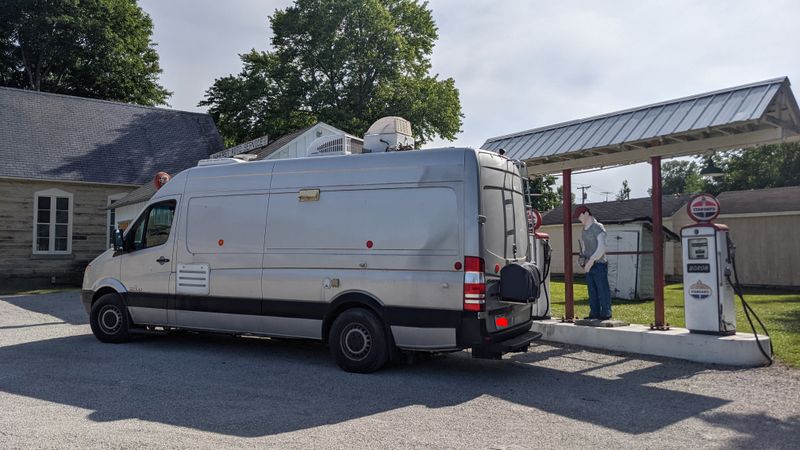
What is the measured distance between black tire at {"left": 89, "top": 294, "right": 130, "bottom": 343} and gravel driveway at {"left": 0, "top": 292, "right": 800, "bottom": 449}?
41cm

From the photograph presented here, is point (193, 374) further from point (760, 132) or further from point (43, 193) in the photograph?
point (43, 193)

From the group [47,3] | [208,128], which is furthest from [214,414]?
[47,3]

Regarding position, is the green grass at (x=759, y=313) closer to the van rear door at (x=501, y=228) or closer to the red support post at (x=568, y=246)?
the red support post at (x=568, y=246)

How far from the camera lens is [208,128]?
99.8ft

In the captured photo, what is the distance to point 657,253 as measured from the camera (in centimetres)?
904

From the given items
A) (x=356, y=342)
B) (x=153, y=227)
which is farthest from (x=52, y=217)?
(x=356, y=342)

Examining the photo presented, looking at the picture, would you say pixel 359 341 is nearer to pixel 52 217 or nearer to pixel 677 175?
pixel 52 217

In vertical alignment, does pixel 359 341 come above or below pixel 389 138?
below

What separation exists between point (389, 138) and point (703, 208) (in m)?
4.32

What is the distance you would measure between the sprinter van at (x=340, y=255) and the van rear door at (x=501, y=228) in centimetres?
2

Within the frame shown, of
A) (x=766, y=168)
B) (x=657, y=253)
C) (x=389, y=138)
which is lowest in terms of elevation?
(x=657, y=253)

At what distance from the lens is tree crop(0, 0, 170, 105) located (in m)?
35.5

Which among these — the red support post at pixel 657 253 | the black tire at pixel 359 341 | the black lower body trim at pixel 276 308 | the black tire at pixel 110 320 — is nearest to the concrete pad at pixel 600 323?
the red support post at pixel 657 253

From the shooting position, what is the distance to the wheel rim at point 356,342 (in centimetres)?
738
